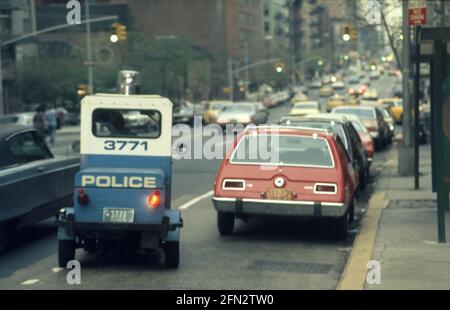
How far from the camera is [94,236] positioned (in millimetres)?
11195

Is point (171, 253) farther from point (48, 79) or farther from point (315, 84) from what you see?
point (315, 84)

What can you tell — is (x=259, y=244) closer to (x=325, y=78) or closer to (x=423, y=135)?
(x=423, y=135)

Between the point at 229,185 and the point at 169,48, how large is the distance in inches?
2084

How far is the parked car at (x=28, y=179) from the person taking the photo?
40.6ft

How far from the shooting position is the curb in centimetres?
1026

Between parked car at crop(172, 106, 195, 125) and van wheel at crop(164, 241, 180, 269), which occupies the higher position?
van wheel at crop(164, 241, 180, 269)

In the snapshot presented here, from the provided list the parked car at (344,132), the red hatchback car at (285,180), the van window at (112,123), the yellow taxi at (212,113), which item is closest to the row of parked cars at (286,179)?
the red hatchback car at (285,180)

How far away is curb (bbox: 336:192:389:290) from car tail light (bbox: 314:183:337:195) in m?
0.78

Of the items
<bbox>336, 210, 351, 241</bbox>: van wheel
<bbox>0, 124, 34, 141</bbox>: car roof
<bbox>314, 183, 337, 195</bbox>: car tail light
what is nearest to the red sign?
<bbox>336, 210, 351, 241</bbox>: van wheel

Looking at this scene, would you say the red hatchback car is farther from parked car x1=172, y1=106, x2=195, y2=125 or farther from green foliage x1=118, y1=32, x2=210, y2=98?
green foliage x1=118, y1=32, x2=210, y2=98

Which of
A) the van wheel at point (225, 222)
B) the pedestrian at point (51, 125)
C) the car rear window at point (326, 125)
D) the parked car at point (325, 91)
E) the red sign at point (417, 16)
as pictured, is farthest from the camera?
the parked car at point (325, 91)

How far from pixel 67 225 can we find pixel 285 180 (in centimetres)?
350

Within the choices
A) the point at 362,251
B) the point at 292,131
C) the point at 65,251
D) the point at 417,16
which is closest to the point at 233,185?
the point at 292,131

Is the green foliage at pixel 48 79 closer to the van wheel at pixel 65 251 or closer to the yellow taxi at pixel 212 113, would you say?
the yellow taxi at pixel 212 113
